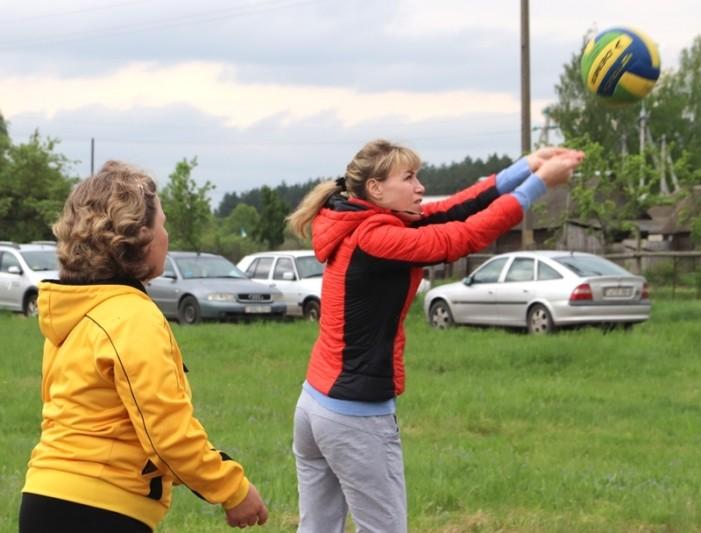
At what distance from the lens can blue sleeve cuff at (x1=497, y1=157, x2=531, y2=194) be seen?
471cm

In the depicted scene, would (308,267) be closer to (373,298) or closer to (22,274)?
(22,274)

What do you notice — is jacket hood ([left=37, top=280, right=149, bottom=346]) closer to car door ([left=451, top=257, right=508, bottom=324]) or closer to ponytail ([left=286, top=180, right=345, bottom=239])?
ponytail ([left=286, top=180, right=345, bottom=239])

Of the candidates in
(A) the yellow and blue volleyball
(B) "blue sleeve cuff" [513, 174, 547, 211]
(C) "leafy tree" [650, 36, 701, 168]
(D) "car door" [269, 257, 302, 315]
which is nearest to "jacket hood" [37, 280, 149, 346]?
(B) "blue sleeve cuff" [513, 174, 547, 211]

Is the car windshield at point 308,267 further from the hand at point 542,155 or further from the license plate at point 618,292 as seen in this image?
the hand at point 542,155

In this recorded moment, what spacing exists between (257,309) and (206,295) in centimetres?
100

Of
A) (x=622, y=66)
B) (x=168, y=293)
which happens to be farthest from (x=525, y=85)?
(x=622, y=66)

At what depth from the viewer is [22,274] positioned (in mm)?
23688

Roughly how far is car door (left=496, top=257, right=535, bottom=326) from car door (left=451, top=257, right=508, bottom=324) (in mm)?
161

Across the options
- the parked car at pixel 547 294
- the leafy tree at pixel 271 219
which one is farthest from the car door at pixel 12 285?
the leafy tree at pixel 271 219

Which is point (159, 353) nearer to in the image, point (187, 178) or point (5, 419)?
point (5, 419)

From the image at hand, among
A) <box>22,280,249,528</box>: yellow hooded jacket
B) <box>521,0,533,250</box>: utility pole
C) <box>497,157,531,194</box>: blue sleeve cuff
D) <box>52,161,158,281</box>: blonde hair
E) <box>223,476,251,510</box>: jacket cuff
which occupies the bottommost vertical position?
<box>223,476,251,510</box>: jacket cuff

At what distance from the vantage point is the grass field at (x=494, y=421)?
680 centimetres

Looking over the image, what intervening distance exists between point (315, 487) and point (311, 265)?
63.2ft

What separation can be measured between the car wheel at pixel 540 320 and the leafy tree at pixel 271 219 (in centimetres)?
5565
